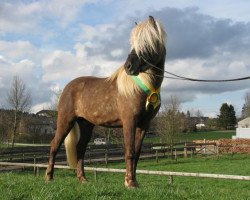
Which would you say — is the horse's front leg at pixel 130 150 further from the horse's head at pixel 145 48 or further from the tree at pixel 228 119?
the tree at pixel 228 119

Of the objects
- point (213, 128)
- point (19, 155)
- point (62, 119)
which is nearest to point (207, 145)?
point (19, 155)

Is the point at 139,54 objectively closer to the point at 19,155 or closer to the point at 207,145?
the point at 19,155

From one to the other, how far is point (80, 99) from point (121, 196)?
261cm

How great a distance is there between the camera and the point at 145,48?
19.8ft

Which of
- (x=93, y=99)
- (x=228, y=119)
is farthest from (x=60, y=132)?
(x=228, y=119)

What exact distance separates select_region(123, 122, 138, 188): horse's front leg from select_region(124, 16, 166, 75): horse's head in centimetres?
80

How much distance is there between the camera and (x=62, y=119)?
7332 millimetres

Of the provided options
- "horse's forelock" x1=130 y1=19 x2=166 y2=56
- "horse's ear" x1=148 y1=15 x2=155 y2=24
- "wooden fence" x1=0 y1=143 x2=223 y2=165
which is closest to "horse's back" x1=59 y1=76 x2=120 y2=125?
"horse's forelock" x1=130 y1=19 x2=166 y2=56

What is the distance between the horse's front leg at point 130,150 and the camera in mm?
6020

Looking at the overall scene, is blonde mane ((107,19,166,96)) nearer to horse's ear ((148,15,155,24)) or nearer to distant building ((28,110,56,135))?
horse's ear ((148,15,155,24))

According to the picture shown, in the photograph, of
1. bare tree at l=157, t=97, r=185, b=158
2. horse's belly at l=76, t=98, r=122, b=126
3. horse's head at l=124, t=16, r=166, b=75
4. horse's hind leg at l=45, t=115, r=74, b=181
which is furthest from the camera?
bare tree at l=157, t=97, r=185, b=158

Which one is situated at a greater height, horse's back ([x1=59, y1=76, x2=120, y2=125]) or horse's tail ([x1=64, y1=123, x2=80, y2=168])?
horse's back ([x1=59, y1=76, x2=120, y2=125])

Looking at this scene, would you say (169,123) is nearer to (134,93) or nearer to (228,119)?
(134,93)

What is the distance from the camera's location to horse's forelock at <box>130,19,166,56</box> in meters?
6.04
